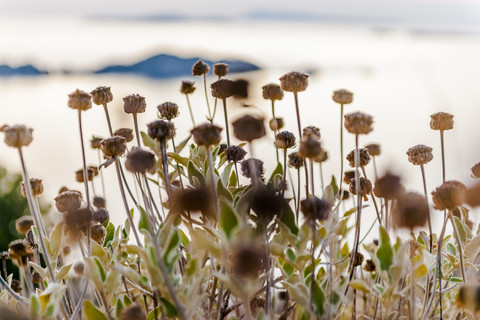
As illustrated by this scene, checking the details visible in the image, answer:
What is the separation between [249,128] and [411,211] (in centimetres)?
16

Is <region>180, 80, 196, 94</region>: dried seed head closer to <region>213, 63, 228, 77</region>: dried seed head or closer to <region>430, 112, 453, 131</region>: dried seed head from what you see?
<region>213, 63, 228, 77</region>: dried seed head

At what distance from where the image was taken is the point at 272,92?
25.0 inches

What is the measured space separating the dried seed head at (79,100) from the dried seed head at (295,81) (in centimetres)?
19

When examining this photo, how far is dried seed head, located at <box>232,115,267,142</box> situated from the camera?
47cm

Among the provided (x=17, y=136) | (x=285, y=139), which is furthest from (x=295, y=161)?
(x=17, y=136)

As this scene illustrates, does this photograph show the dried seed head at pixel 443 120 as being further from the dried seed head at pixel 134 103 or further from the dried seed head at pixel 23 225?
the dried seed head at pixel 23 225

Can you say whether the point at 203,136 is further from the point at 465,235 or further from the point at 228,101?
the point at 465,235

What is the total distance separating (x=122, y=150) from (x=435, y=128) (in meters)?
0.32

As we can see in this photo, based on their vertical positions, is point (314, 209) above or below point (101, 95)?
below

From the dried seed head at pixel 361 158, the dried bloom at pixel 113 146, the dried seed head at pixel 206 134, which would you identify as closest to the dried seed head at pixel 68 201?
the dried bloom at pixel 113 146

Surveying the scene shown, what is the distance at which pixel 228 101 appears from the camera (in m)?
0.69

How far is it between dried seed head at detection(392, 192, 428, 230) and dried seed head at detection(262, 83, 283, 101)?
17cm

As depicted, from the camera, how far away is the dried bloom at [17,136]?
489 millimetres

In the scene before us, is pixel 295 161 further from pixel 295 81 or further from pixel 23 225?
pixel 23 225
